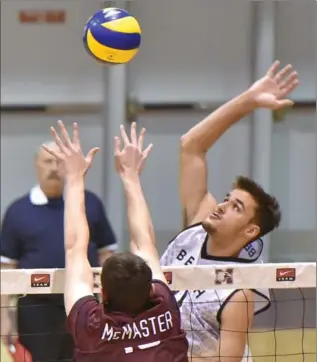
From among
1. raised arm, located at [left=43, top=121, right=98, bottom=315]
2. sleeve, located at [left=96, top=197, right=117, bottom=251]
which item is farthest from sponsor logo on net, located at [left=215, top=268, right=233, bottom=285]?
sleeve, located at [left=96, top=197, right=117, bottom=251]

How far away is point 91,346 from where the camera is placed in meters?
2.62

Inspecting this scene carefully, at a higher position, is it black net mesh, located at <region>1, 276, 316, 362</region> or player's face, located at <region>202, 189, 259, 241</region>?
Result: player's face, located at <region>202, 189, 259, 241</region>

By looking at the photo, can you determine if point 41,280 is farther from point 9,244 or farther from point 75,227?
point 9,244

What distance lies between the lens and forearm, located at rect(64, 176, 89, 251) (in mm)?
3002

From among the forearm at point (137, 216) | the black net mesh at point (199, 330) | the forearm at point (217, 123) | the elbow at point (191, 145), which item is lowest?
the black net mesh at point (199, 330)

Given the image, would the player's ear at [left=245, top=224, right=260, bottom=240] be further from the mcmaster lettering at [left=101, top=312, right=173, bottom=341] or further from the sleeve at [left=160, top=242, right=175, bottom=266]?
the mcmaster lettering at [left=101, top=312, right=173, bottom=341]

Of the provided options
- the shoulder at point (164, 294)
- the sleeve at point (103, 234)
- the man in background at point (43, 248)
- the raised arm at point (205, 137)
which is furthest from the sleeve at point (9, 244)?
the shoulder at point (164, 294)

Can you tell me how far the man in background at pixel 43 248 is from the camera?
4.64 m

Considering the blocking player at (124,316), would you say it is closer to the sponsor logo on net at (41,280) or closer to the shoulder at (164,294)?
the shoulder at (164,294)

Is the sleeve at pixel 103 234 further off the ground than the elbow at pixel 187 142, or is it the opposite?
the elbow at pixel 187 142

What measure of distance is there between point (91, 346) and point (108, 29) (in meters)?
1.64

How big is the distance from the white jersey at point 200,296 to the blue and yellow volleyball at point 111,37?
0.88 m

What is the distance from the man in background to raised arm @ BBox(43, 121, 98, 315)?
Answer: 1.51 m

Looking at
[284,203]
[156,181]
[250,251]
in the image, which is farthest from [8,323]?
[284,203]
